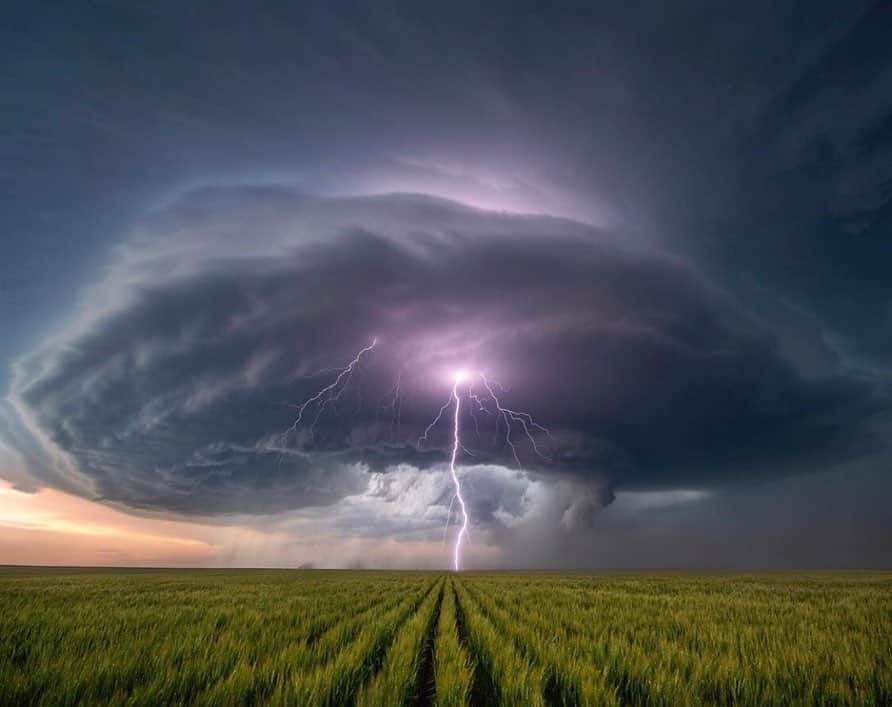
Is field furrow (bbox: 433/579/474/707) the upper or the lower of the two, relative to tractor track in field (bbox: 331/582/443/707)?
upper

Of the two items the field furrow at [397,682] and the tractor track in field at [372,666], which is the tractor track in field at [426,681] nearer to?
the field furrow at [397,682]

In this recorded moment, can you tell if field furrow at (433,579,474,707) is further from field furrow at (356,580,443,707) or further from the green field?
field furrow at (356,580,443,707)

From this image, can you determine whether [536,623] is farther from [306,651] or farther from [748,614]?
[748,614]

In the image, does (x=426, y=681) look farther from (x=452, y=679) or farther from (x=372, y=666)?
(x=452, y=679)

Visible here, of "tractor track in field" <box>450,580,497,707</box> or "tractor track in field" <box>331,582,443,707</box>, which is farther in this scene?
"tractor track in field" <box>450,580,497,707</box>

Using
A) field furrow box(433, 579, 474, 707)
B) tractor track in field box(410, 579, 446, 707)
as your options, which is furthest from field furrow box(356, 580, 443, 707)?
field furrow box(433, 579, 474, 707)

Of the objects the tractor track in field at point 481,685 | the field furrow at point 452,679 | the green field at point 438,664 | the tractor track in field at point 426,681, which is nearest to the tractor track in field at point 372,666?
the green field at point 438,664

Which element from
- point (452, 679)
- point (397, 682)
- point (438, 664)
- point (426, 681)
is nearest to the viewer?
point (397, 682)

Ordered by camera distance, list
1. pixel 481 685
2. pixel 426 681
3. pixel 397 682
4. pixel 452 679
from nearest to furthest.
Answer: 1. pixel 397 682
2. pixel 452 679
3. pixel 481 685
4. pixel 426 681

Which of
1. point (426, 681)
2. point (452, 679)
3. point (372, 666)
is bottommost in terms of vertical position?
point (426, 681)

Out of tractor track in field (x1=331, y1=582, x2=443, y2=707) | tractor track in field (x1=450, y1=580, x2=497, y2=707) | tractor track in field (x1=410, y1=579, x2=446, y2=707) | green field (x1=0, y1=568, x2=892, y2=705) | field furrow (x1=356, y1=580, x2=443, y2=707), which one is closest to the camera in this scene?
field furrow (x1=356, y1=580, x2=443, y2=707)

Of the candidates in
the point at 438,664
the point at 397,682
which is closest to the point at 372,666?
the point at 438,664

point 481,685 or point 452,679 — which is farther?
point 481,685

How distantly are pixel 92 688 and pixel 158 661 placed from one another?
1.07 m
